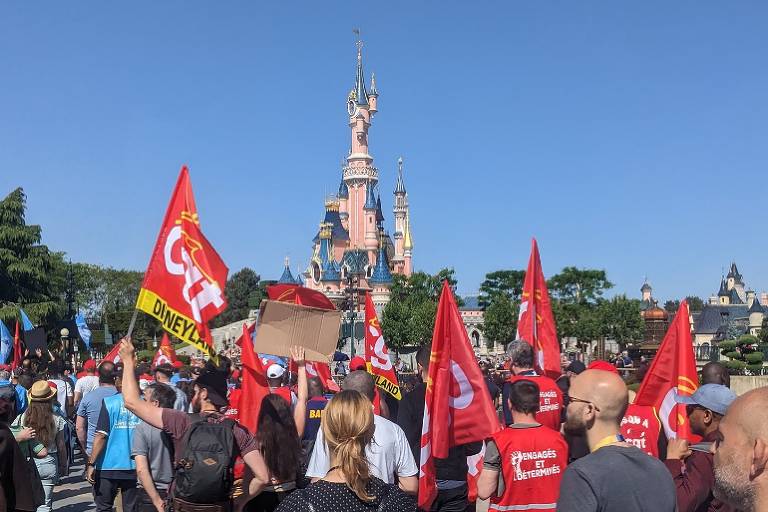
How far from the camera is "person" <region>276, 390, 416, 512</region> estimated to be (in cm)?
365

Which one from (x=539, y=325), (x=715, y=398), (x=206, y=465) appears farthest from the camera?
(x=539, y=325)

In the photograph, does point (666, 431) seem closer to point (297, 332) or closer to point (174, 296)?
point (297, 332)

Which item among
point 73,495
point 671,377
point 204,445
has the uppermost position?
point 671,377

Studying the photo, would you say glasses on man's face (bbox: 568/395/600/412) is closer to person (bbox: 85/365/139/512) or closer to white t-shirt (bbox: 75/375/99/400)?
person (bbox: 85/365/139/512)

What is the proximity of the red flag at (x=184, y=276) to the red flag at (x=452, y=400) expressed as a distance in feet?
5.01

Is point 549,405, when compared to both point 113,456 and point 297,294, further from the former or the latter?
point 113,456

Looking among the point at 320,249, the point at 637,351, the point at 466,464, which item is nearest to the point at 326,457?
the point at 466,464

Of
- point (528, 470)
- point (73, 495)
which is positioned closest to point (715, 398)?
point (528, 470)

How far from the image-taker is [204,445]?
5016 mm

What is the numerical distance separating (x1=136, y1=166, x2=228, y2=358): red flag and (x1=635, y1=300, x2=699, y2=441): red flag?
128 inches

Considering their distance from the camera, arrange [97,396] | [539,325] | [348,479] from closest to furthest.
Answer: [348,479], [539,325], [97,396]

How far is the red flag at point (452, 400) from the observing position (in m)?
6.00

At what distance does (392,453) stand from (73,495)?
26.3ft

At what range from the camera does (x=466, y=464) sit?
6.62 meters
